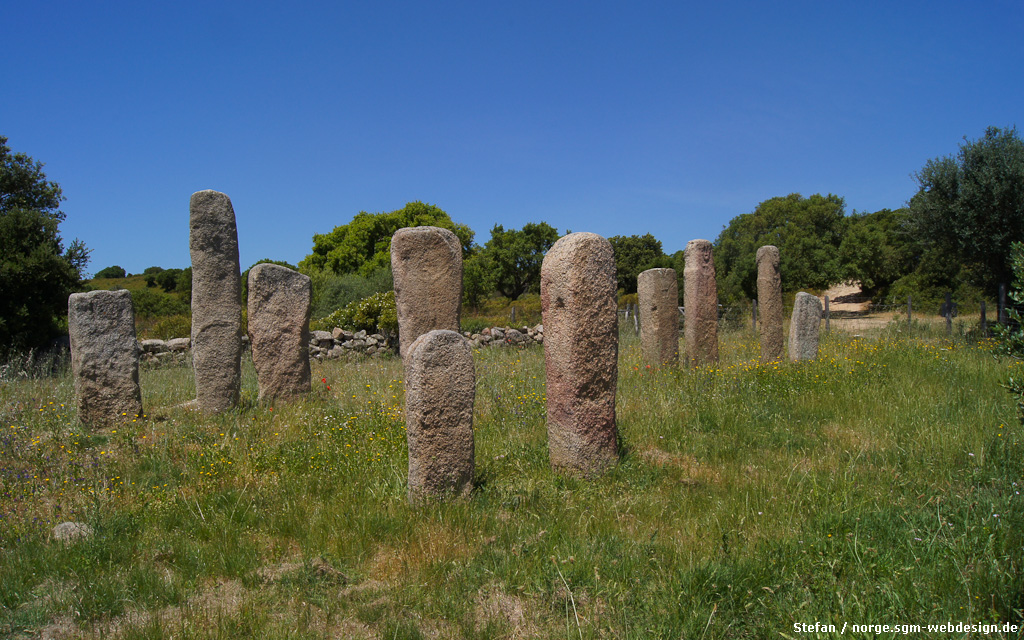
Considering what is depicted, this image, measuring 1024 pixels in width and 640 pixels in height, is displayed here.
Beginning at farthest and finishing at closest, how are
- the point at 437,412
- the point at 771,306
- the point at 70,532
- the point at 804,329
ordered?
the point at 771,306 → the point at 804,329 → the point at 437,412 → the point at 70,532

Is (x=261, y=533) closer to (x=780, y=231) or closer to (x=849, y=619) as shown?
(x=849, y=619)

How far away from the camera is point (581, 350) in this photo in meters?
5.26

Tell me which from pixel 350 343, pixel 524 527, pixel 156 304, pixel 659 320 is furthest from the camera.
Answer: pixel 156 304

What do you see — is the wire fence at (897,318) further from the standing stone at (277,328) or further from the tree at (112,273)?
the tree at (112,273)

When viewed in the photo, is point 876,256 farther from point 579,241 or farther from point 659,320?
point 579,241

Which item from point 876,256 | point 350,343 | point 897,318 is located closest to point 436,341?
point 350,343

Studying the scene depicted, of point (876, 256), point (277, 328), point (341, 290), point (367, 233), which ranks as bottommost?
point (277, 328)

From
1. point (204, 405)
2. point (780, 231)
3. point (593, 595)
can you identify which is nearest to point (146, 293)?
point (204, 405)

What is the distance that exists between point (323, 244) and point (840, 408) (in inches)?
1754

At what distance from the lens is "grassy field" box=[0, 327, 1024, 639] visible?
335cm

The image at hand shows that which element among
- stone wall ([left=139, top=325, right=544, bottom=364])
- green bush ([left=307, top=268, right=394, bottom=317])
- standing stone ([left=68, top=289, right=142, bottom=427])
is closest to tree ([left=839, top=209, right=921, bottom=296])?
stone wall ([left=139, top=325, right=544, bottom=364])

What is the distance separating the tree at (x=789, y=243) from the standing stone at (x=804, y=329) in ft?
77.2

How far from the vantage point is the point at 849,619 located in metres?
3.09

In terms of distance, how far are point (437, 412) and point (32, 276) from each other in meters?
14.3
